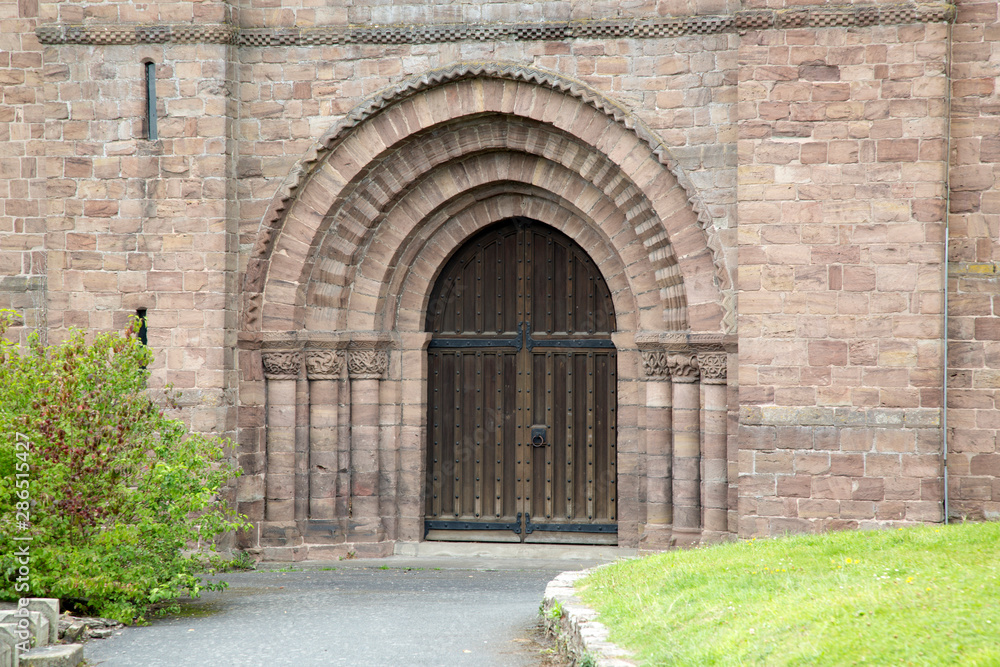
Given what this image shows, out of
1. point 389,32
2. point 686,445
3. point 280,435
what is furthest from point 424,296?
point 686,445

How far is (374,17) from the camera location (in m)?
9.73

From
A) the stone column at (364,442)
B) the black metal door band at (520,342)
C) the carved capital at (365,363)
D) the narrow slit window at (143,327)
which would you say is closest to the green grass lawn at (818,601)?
the black metal door band at (520,342)

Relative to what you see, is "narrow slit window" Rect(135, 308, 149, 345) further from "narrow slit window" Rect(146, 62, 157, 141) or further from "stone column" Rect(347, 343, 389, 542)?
"stone column" Rect(347, 343, 389, 542)

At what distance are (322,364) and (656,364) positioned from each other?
3.13 metres

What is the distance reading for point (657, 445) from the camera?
386 inches

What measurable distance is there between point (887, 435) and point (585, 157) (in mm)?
3566

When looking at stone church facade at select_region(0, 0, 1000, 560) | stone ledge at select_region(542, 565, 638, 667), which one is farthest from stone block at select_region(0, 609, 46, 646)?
stone church facade at select_region(0, 0, 1000, 560)

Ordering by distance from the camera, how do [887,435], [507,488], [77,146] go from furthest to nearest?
1. [507,488]
2. [77,146]
3. [887,435]

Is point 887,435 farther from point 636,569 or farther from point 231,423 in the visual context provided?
point 231,423

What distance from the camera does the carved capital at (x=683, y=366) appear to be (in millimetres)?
9492

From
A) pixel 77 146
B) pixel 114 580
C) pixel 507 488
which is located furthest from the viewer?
pixel 507 488

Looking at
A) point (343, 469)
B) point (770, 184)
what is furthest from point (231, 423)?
point (770, 184)

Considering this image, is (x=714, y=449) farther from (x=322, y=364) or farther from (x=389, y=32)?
(x=389, y=32)

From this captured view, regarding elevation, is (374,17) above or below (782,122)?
above
